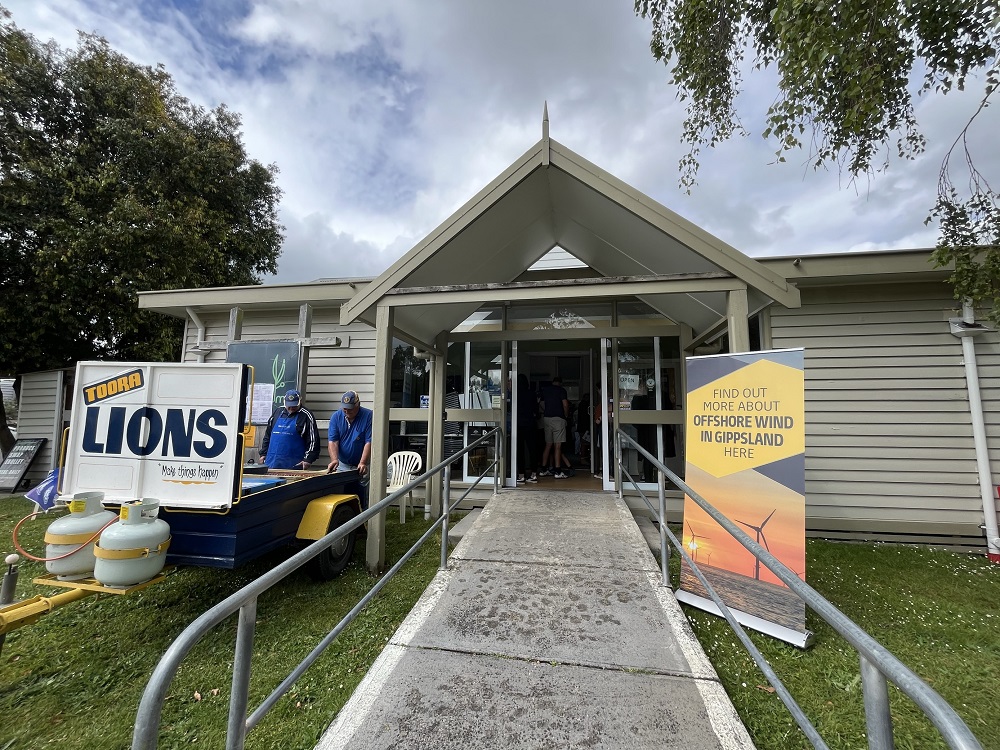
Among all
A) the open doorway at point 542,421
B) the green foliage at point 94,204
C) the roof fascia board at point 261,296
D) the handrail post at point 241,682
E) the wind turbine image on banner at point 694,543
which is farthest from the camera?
the green foliage at point 94,204

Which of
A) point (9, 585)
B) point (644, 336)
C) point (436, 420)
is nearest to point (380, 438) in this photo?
point (436, 420)

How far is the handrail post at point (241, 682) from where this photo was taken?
1.31 meters

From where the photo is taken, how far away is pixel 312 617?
10.5 feet

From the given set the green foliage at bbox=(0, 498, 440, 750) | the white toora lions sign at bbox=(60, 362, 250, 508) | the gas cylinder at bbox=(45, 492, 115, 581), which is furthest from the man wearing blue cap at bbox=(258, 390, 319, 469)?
the gas cylinder at bbox=(45, 492, 115, 581)

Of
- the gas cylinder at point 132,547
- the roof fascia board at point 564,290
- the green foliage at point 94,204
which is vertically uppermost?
the green foliage at point 94,204

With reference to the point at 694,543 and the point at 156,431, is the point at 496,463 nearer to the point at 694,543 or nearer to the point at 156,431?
the point at 694,543

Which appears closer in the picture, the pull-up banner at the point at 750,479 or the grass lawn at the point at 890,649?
the grass lawn at the point at 890,649

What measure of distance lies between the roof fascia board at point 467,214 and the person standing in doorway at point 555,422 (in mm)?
3994

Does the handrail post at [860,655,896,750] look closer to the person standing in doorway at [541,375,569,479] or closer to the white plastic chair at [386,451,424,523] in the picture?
the white plastic chair at [386,451,424,523]

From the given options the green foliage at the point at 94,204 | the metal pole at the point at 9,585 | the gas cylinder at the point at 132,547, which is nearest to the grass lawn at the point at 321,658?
the metal pole at the point at 9,585

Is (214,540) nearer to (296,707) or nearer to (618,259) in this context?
(296,707)

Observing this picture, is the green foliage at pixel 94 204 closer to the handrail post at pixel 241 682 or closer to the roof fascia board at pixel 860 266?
the handrail post at pixel 241 682

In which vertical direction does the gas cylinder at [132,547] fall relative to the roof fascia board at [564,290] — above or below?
below

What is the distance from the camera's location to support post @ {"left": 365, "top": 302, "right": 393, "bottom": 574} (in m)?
3.98
